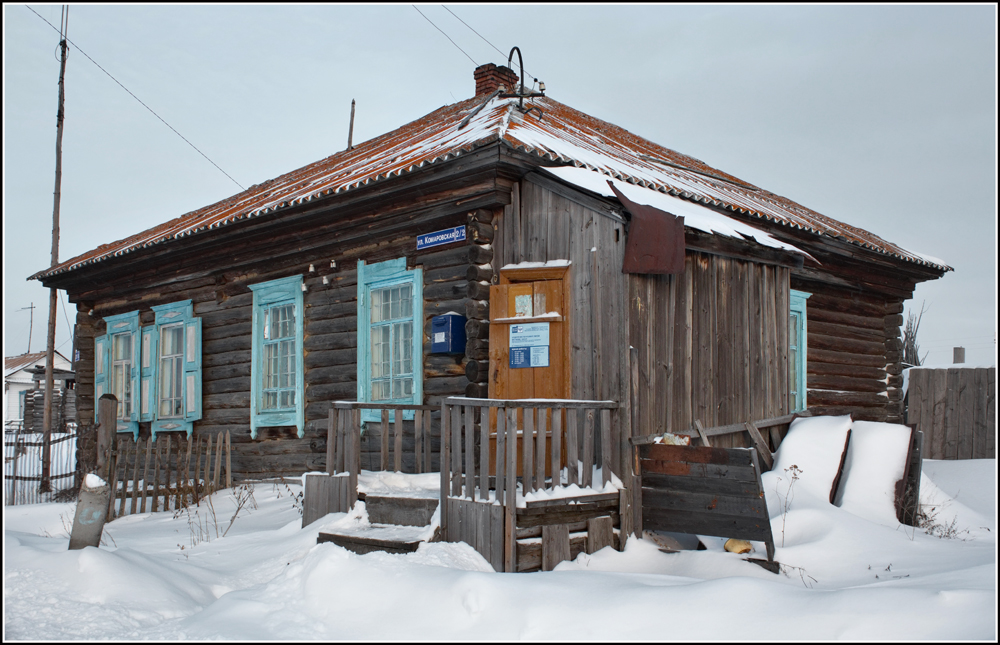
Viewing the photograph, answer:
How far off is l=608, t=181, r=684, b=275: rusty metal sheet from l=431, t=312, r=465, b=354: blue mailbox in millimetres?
2097

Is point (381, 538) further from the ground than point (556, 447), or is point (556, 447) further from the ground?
point (556, 447)

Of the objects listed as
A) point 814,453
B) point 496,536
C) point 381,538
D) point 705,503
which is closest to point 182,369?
point 381,538

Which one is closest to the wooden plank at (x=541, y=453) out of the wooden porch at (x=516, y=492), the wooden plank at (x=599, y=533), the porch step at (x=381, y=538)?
the wooden porch at (x=516, y=492)

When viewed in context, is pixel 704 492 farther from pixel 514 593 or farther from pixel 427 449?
pixel 427 449

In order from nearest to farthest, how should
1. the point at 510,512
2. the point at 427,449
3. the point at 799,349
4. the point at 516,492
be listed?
the point at 510,512 < the point at 516,492 < the point at 427,449 < the point at 799,349

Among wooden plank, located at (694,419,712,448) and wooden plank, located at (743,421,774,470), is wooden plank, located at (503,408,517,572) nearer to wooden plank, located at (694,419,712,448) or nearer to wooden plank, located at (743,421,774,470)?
wooden plank, located at (694,419,712,448)

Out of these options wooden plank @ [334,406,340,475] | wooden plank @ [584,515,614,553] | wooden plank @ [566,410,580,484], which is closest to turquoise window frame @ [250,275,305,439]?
wooden plank @ [334,406,340,475]

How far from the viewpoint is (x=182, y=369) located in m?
12.8

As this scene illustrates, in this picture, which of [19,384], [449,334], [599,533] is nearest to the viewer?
[599,533]

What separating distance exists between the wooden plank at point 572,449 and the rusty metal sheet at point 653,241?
155 centimetres

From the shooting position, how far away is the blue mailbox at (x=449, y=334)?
8703 millimetres

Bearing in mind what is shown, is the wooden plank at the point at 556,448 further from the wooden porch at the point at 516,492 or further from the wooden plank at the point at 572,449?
the wooden plank at the point at 572,449

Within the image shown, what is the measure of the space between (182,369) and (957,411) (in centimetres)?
1183

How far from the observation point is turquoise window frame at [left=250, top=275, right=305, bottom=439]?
1090cm
